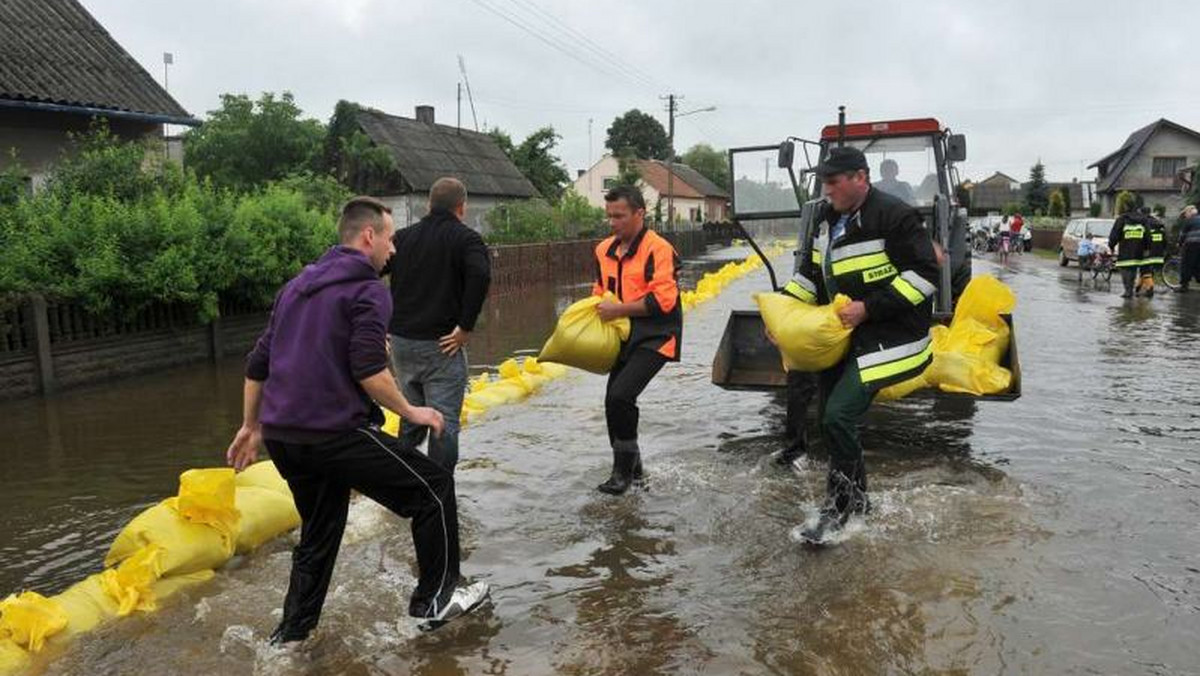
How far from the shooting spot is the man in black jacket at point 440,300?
16.1 ft

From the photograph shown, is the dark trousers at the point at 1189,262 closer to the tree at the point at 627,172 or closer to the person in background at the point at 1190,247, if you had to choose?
the person in background at the point at 1190,247

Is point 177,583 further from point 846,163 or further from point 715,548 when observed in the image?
point 846,163

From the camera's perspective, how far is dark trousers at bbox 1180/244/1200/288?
18141mm

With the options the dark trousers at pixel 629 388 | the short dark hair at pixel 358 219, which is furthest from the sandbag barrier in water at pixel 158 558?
the dark trousers at pixel 629 388

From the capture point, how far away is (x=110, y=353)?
397 inches

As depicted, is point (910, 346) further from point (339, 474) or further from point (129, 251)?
point (129, 251)

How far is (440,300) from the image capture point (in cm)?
492

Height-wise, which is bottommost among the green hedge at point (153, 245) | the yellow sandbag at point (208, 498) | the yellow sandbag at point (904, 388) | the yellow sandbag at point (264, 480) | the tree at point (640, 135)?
the yellow sandbag at point (264, 480)

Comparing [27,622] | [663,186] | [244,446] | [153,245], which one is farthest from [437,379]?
[663,186]

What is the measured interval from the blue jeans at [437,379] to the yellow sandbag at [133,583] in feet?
4.52

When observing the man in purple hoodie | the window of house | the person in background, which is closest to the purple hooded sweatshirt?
the man in purple hoodie

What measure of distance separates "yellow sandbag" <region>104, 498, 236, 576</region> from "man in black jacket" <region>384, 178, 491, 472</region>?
1140 mm

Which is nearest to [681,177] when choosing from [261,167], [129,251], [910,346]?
[261,167]

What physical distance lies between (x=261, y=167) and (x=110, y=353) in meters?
28.3
